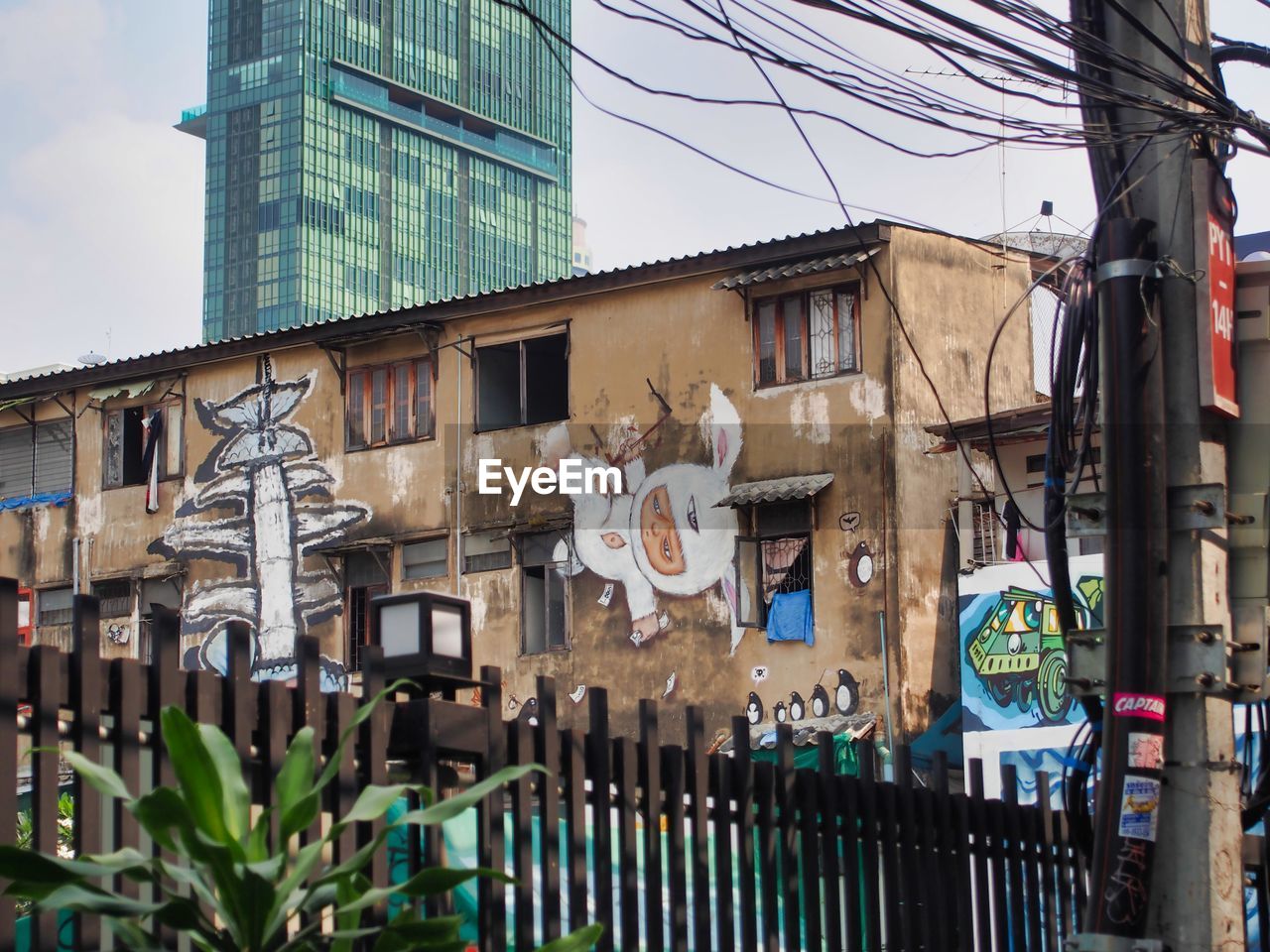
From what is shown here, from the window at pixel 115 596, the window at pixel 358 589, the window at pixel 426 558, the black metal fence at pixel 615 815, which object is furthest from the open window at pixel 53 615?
the black metal fence at pixel 615 815

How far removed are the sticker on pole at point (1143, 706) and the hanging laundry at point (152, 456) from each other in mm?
24948

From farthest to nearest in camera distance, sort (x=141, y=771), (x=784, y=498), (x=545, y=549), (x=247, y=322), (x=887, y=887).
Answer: (x=247, y=322) < (x=545, y=549) < (x=784, y=498) < (x=887, y=887) < (x=141, y=771)

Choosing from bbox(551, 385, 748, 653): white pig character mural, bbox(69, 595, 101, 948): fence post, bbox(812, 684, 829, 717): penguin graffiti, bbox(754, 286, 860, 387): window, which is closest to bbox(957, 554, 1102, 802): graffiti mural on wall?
bbox(812, 684, 829, 717): penguin graffiti

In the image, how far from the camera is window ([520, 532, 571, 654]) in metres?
25.3

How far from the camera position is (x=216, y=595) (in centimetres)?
2825

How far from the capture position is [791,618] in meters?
23.2

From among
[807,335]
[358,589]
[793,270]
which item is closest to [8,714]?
[793,270]

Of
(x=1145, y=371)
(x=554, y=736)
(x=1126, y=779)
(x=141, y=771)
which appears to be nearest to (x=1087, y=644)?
(x=1126, y=779)

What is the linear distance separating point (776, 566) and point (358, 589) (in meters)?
7.02

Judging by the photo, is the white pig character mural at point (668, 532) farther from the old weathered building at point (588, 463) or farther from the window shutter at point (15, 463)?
the window shutter at point (15, 463)

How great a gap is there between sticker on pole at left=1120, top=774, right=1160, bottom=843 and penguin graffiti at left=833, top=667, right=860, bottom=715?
1694cm

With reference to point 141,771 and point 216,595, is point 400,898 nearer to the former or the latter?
point 141,771

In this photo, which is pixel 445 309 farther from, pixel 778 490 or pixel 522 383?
pixel 778 490

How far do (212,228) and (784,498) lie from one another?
10359 cm
